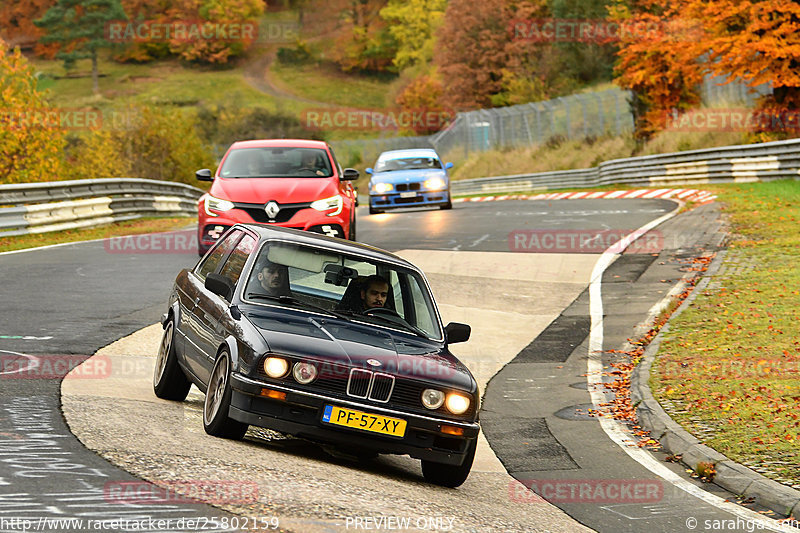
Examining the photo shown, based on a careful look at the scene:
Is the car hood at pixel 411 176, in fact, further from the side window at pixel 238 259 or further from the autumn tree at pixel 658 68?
the side window at pixel 238 259

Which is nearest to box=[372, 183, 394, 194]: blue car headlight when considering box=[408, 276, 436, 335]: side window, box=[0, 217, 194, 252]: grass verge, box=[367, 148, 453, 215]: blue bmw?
box=[367, 148, 453, 215]: blue bmw

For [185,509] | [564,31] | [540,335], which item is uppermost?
[564,31]

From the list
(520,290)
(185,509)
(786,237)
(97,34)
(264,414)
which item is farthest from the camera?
(97,34)

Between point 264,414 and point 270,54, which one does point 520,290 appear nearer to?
point 264,414

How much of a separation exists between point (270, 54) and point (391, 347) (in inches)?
5803

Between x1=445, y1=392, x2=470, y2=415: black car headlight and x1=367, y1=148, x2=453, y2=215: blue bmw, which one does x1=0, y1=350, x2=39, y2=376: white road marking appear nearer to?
x1=445, y1=392, x2=470, y2=415: black car headlight

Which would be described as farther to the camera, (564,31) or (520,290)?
(564,31)

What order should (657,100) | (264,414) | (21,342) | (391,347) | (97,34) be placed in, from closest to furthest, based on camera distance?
(264,414) < (391,347) < (21,342) < (657,100) < (97,34)

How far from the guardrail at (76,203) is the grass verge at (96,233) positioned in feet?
0.45

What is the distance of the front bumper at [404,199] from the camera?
105 feet

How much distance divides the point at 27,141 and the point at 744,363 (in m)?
38.7

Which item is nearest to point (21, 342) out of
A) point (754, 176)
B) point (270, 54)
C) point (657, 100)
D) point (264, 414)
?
point (264, 414)

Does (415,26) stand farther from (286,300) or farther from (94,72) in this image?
(286,300)

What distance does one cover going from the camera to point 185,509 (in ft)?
19.9
